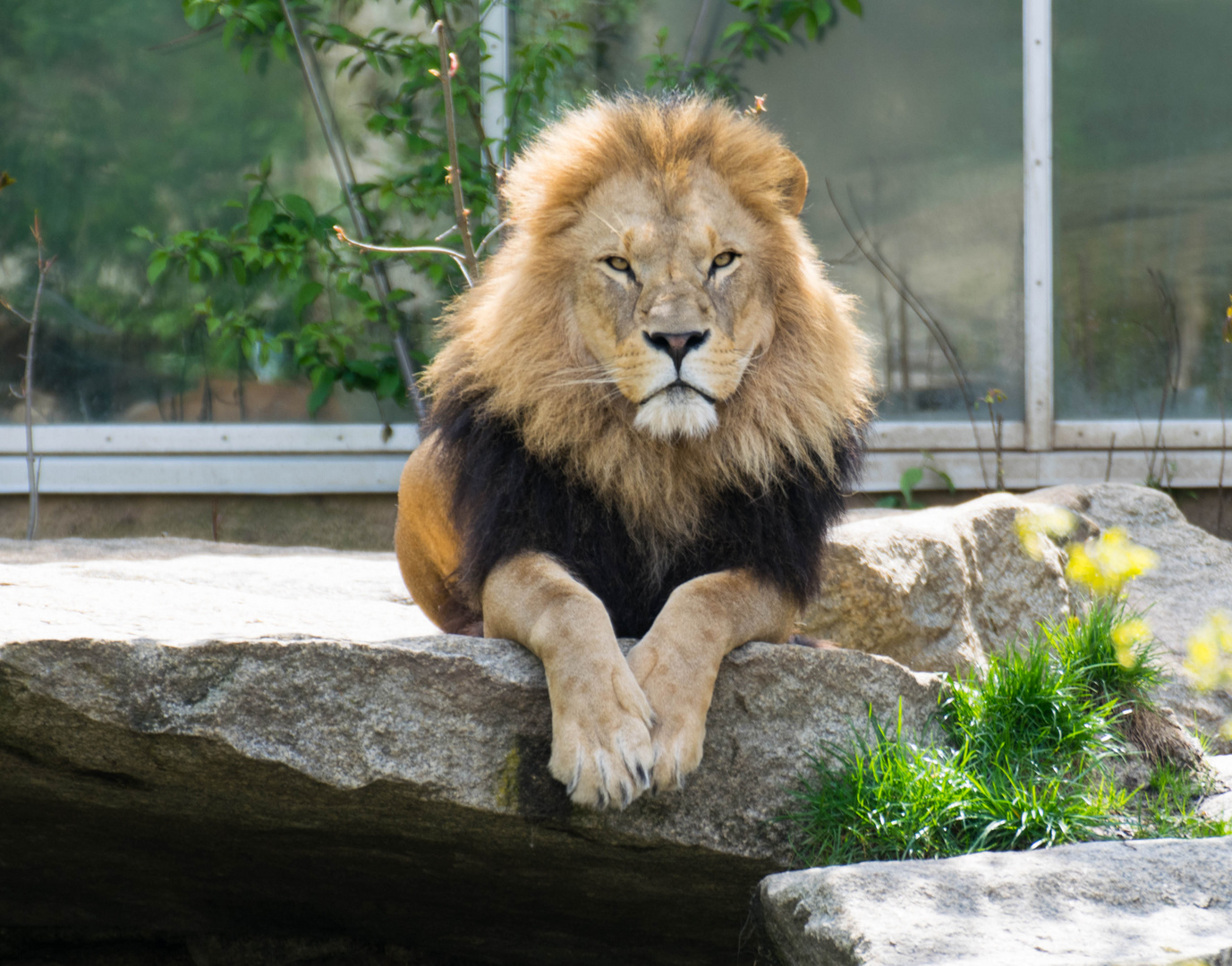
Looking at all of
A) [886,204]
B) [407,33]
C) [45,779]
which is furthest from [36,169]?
[45,779]

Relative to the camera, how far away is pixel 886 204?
6270 millimetres

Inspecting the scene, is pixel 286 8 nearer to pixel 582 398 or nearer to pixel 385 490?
pixel 385 490

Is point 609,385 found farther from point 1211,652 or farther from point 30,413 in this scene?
point 30,413

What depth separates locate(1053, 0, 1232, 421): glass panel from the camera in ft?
20.4

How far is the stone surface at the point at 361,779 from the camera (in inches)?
90.9

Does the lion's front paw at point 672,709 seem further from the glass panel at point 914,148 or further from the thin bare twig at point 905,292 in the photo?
the thin bare twig at point 905,292

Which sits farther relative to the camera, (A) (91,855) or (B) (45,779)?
(A) (91,855)

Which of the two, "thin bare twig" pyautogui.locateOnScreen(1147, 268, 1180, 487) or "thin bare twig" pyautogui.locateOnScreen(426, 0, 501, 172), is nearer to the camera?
"thin bare twig" pyautogui.locateOnScreen(426, 0, 501, 172)

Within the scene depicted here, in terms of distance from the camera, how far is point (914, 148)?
625 cm

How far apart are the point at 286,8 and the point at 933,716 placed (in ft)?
16.5

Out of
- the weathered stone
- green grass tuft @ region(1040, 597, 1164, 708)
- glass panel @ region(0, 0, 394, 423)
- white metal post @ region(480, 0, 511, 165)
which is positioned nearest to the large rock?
the weathered stone

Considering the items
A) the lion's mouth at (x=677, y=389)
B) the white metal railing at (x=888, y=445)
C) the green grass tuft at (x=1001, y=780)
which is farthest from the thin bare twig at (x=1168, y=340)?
the lion's mouth at (x=677, y=389)

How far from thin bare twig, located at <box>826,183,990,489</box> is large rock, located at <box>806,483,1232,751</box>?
4.59ft

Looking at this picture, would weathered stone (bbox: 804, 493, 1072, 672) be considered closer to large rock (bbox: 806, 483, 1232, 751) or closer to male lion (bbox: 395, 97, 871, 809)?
large rock (bbox: 806, 483, 1232, 751)
